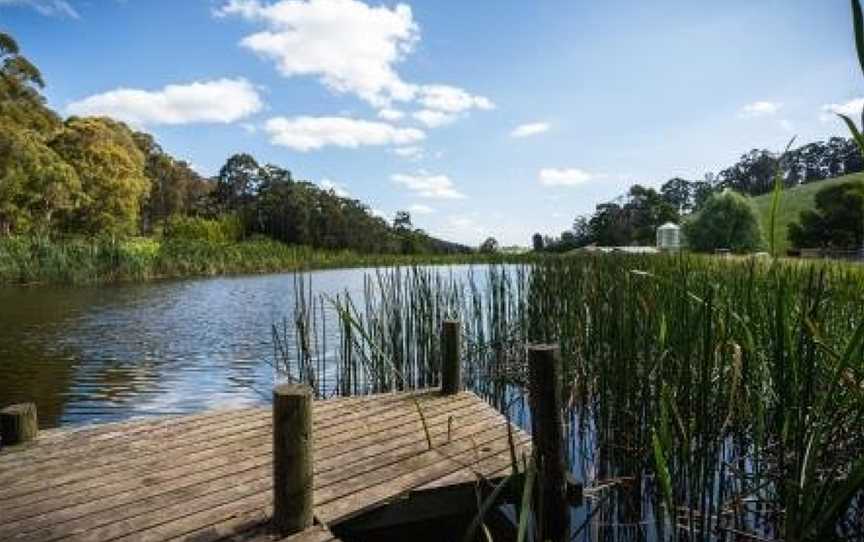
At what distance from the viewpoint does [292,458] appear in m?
2.91

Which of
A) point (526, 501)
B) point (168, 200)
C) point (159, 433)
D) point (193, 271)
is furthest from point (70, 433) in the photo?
point (168, 200)

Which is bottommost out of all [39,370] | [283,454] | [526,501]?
[39,370]

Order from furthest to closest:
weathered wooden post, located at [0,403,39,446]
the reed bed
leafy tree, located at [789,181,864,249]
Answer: leafy tree, located at [789,181,864,249] < weathered wooden post, located at [0,403,39,446] < the reed bed

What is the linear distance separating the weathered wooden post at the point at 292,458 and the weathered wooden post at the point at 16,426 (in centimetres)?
223

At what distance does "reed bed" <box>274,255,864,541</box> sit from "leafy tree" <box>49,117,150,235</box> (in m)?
27.8

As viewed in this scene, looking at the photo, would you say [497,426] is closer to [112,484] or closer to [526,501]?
[112,484]

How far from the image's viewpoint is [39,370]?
9508mm

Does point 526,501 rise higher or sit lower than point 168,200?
lower

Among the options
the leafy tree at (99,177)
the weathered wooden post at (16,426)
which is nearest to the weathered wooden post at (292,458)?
the weathered wooden post at (16,426)

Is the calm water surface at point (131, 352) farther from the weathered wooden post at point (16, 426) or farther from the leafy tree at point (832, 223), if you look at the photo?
the leafy tree at point (832, 223)

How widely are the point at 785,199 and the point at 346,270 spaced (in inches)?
1642

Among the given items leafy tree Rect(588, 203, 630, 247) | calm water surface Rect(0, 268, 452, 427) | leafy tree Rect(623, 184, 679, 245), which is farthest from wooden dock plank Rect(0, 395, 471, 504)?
leafy tree Rect(588, 203, 630, 247)

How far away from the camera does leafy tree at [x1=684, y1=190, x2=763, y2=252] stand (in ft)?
107

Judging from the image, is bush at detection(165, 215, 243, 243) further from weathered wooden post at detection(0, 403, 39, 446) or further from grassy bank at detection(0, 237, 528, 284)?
weathered wooden post at detection(0, 403, 39, 446)
